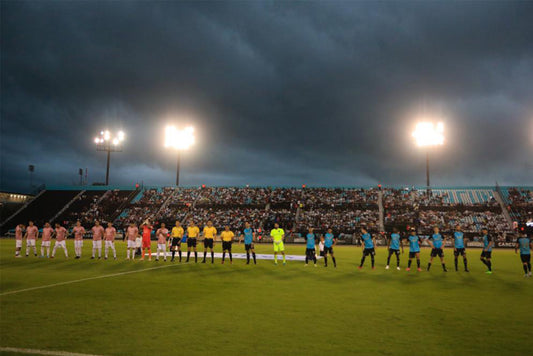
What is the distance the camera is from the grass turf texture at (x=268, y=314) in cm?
643

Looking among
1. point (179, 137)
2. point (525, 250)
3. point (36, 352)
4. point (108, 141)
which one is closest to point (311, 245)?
point (525, 250)

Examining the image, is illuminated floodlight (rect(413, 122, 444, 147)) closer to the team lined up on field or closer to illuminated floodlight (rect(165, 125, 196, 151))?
the team lined up on field

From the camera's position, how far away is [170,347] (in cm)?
627

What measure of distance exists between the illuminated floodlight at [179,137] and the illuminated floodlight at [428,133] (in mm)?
33328

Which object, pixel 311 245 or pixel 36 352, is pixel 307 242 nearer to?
pixel 311 245

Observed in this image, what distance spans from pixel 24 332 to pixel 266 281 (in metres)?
8.34

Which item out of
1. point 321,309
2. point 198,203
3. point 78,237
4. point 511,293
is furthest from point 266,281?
point 198,203

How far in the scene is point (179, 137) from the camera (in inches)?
2084

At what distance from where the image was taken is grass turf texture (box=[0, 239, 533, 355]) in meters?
6.43

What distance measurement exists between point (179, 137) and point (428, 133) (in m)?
36.1

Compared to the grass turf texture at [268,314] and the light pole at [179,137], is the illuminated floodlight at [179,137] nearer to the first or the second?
the light pole at [179,137]

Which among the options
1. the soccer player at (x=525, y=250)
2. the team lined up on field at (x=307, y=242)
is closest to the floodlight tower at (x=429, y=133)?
the team lined up on field at (x=307, y=242)

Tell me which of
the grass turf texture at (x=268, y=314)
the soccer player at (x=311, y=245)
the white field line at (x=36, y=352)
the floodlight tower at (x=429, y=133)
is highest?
the floodlight tower at (x=429, y=133)

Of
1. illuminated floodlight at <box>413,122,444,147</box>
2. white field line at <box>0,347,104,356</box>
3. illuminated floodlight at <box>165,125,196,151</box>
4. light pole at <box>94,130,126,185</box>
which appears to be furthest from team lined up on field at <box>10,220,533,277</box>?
light pole at <box>94,130,126,185</box>
